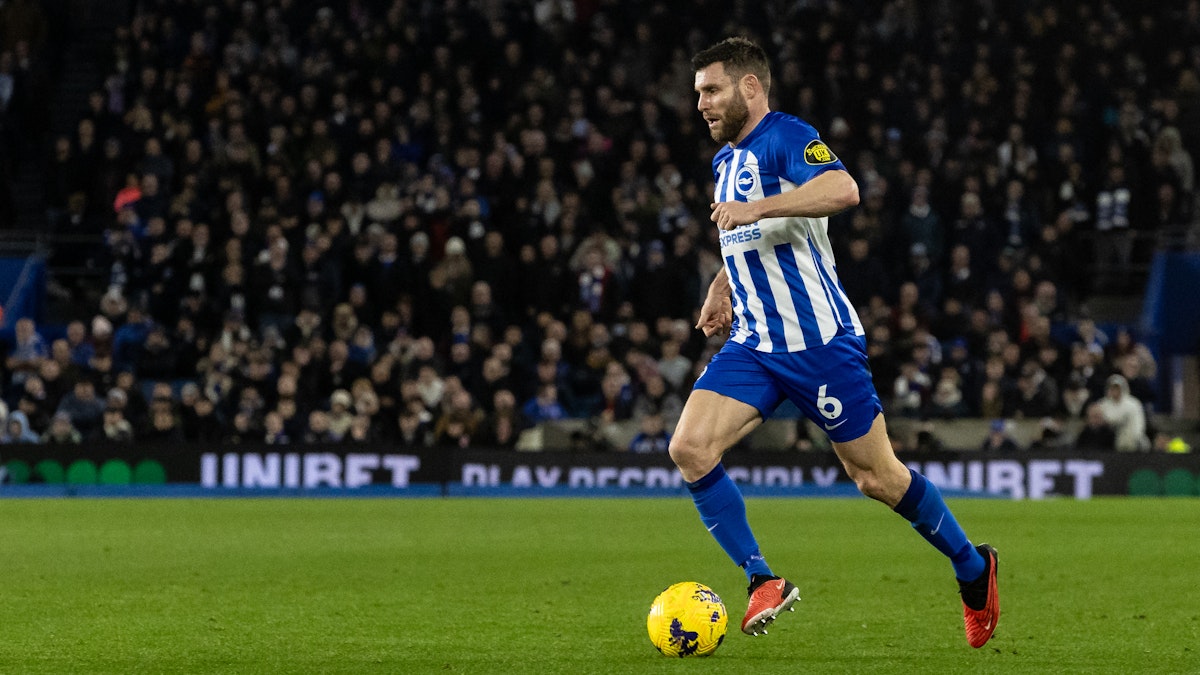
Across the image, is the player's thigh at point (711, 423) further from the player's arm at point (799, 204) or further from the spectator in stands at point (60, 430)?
the spectator in stands at point (60, 430)

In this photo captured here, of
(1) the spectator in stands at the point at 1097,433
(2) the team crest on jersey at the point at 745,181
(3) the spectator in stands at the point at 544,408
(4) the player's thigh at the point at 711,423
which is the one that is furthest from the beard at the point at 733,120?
(1) the spectator in stands at the point at 1097,433

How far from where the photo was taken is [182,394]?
19.3 metres

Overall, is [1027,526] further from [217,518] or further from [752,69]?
[752,69]

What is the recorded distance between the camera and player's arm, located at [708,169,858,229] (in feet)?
20.3

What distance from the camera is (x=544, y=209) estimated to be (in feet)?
69.4

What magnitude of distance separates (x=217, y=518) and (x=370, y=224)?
6.92 metres

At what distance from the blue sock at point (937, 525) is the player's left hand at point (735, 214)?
4.18ft

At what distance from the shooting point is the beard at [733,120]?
6684 millimetres

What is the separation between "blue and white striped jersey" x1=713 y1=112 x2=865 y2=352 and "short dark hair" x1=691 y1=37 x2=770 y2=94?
8.3 inches

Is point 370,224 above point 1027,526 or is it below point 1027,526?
above

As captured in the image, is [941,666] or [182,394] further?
[182,394]

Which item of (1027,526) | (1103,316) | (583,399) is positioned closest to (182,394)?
(583,399)

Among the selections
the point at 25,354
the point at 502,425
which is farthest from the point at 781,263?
the point at 25,354

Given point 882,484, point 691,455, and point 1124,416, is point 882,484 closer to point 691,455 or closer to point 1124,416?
point 691,455
